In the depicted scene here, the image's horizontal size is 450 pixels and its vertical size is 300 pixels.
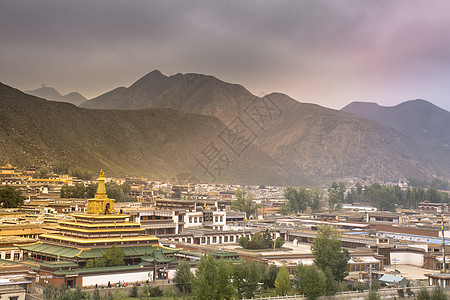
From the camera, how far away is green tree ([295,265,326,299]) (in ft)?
131

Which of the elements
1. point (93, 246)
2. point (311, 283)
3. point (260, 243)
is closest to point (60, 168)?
point (260, 243)

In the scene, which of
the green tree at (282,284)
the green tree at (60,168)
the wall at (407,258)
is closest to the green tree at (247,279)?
the green tree at (282,284)

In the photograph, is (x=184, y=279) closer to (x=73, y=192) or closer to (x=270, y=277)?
(x=270, y=277)

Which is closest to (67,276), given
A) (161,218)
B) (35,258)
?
(35,258)

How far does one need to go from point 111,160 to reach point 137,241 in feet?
454

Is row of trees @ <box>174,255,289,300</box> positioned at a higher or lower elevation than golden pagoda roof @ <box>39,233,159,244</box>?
lower

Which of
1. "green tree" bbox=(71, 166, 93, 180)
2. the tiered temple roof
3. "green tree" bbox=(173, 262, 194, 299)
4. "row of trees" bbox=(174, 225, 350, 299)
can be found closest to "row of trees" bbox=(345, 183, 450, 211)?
"green tree" bbox=(71, 166, 93, 180)

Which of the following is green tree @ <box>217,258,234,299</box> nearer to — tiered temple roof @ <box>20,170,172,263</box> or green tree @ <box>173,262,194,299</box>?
green tree @ <box>173,262,194,299</box>

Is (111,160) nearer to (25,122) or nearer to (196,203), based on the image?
(25,122)

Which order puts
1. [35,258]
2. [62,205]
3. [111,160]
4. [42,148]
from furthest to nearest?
[111,160]
[42,148]
[62,205]
[35,258]

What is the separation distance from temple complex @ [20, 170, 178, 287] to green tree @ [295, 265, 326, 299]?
34.0 ft

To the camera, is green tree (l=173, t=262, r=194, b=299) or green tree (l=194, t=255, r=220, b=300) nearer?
green tree (l=194, t=255, r=220, b=300)

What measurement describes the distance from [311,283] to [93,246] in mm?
16807

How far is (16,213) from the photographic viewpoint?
65.9 meters
